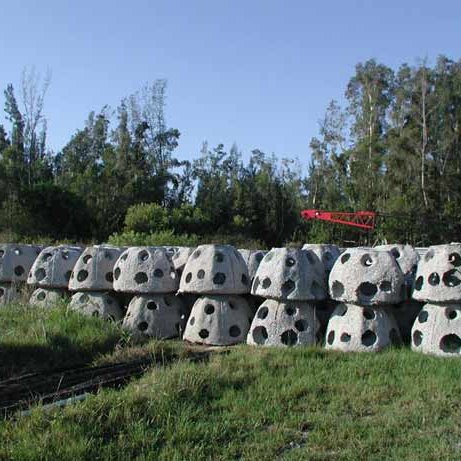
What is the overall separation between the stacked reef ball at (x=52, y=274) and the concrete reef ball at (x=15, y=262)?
532 millimetres

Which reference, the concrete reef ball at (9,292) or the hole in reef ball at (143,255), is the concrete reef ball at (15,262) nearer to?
the concrete reef ball at (9,292)

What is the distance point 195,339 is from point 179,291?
687 millimetres

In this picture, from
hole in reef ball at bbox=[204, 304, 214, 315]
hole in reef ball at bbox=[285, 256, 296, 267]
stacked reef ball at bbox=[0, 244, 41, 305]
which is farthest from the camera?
stacked reef ball at bbox=[0, 244, 41, 305]

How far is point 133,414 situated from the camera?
Result: 4.75 metres

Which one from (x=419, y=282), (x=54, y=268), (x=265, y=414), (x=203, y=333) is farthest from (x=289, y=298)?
(x=54, y=268)

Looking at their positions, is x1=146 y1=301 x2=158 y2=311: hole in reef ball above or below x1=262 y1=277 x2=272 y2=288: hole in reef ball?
below

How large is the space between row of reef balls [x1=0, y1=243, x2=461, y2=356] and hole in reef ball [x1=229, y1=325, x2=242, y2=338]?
1 cm

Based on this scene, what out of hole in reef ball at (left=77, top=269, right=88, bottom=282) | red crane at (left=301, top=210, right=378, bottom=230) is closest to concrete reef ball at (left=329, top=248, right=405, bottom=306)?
hole in reef ball at (left=77, top=269, right=88, bottom=282)

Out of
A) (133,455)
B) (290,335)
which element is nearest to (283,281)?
(290,335)

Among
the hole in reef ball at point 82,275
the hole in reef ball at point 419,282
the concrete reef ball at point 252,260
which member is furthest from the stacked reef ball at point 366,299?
the hole in reef ball at point 82,275

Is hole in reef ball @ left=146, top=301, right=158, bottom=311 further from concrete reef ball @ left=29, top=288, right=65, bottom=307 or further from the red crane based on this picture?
the red crane

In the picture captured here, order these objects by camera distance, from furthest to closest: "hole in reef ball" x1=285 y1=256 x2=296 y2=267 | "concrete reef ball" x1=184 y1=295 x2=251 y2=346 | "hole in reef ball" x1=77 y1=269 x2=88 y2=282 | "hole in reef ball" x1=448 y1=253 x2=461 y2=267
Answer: "hole in reef ball" x1=77 y1=269 x2=88 y2=282 → "concrete reef ball" x1=184 y1=295 x2=251 y2=346 → "hole in reef ball" x1=285 y1=256 x2=296 y2=267 → "hole in reef ball" x1=448 y1=253 x2=461 y2=267

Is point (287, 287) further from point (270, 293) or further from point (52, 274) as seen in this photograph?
point (52, 274)

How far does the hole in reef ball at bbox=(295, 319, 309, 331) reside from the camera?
791 cm
